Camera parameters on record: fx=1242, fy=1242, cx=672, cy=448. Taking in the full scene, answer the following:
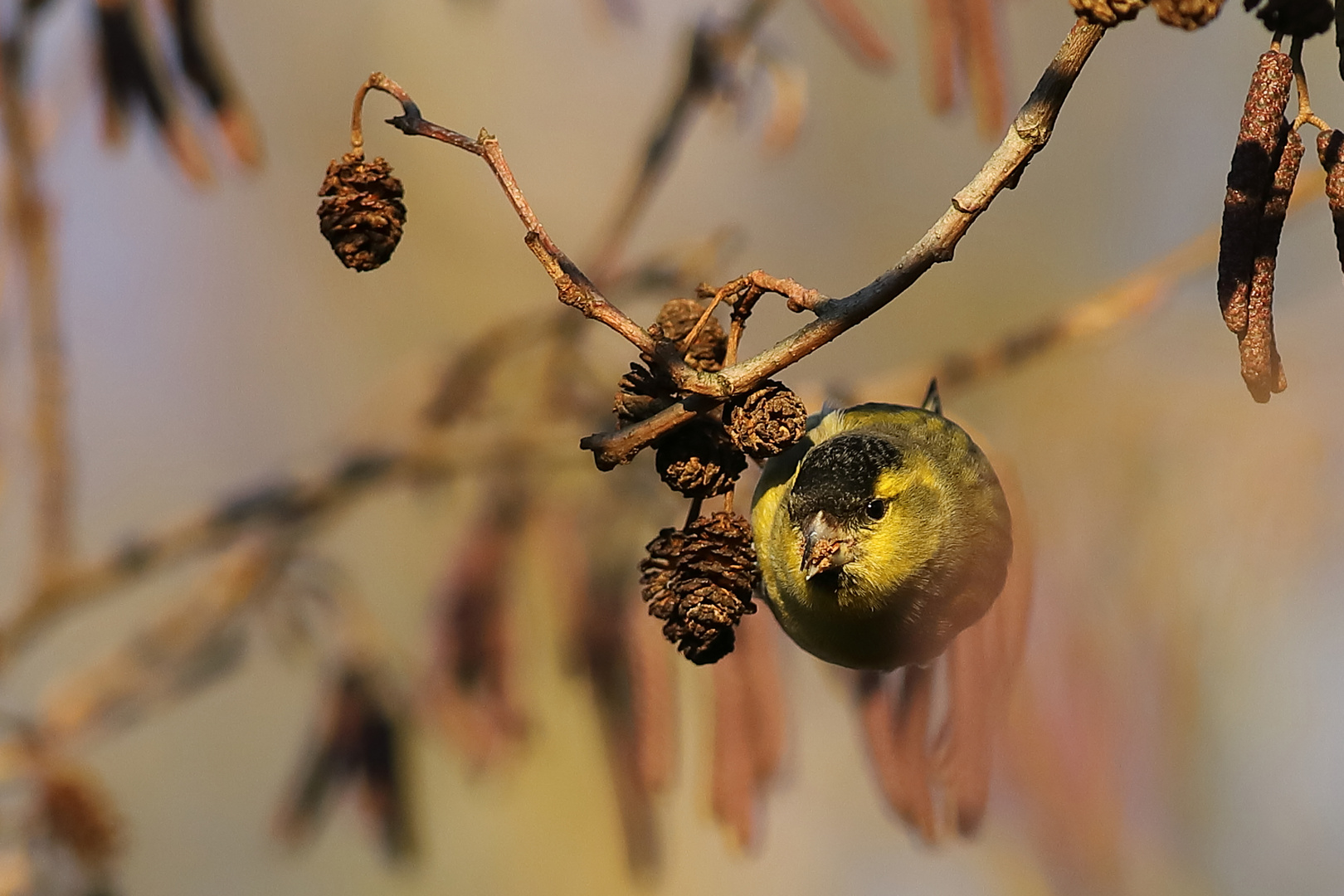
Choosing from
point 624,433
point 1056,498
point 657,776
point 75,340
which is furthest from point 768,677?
point 75,340

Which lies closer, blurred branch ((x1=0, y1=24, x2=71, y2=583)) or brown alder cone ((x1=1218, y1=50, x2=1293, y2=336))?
brown alder cone ((x1=1218, y1=50, x2=1293, y2=336))

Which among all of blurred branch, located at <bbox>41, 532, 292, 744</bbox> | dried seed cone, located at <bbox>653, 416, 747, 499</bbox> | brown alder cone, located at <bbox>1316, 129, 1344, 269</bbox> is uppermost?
blurred branch, located at <bbox>41, 532, 292, 744</bbox>

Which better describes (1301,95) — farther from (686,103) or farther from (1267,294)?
(686,103)

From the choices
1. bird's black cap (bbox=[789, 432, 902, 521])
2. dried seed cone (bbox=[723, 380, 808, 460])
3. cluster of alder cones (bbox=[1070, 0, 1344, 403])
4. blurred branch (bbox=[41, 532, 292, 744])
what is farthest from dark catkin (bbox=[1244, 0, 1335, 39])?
blurred branch (bbox=[41, 532, 292, 744])

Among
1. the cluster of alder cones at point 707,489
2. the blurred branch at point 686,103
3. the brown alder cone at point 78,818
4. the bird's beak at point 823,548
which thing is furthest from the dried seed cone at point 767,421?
the brown alder cone at point 78,818

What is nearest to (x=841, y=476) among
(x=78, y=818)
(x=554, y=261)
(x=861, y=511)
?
(x=861, y=511)

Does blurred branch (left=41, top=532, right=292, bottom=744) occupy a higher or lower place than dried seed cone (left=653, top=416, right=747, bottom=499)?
higher

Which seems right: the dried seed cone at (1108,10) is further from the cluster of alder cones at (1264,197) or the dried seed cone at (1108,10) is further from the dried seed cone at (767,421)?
the dried seed cone at (767,421)

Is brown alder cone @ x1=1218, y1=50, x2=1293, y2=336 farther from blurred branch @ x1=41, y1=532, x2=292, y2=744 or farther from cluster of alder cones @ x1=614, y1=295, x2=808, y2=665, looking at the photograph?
blurred branch @ x1=41, y1=532, x2=292, y2=744
